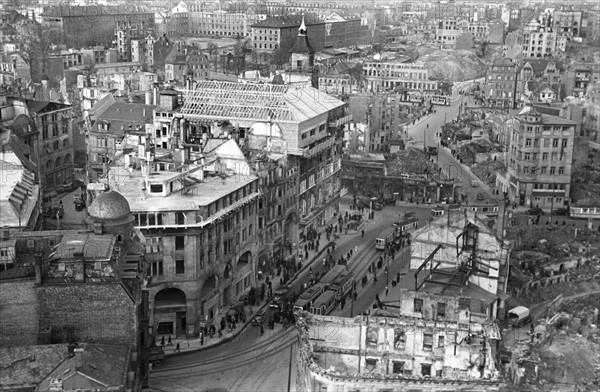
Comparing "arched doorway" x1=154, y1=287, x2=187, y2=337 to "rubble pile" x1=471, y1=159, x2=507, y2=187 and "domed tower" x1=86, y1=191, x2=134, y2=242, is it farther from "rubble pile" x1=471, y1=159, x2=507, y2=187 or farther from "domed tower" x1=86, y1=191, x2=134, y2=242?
"rubble pile" x1=471, y1=159, x2=507, y2=187

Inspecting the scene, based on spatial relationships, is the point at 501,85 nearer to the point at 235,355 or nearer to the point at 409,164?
the point at 409,164

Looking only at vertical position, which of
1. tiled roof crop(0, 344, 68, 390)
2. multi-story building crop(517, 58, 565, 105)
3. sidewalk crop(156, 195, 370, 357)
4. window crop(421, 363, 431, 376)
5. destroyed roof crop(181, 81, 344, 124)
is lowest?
sidewalk crop(156, 195, 370, 357)

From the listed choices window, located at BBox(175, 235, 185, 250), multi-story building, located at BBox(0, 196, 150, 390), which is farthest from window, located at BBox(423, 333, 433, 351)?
window, located at BBox(175, 235, 185, 250)

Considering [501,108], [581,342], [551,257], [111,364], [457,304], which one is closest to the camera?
[111,364]

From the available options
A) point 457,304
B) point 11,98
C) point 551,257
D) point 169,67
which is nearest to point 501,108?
point 169,67

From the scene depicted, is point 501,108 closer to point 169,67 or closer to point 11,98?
point 169,67

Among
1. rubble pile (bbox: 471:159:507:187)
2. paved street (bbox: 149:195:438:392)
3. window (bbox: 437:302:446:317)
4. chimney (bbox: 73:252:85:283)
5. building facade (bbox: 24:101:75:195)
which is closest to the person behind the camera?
chimney (bbox: 73:252:85:283)

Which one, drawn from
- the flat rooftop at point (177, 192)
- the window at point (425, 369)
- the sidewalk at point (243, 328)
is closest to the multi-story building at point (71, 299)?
the sidewalk at point (243, 328)
